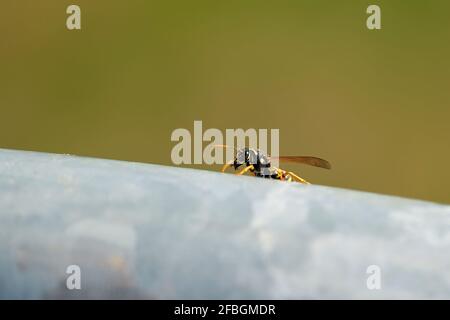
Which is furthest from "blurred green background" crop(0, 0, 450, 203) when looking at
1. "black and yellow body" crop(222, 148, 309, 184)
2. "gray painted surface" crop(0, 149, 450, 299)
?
"gray painted surface" crop(0, 149, 450, 299)

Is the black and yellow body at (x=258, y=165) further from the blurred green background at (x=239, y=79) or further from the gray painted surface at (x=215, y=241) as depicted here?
the blurred green background at (x=239, y=79)

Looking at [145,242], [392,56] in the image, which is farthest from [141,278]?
[392,56]

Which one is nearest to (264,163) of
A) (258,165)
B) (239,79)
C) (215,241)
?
(258,165)

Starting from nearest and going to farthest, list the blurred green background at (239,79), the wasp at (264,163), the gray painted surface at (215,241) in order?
the gray painted surface at (215,241), the wasp at (264,163), the blurred green background at (239,79)

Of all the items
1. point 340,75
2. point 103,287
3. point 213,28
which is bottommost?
point 103,287

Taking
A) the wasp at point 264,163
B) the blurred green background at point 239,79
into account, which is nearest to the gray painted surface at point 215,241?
the wasp at point 264,163

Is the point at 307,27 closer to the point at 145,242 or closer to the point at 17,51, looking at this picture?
the point at 17,51

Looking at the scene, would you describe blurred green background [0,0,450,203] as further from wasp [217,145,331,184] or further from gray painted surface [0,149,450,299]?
gray painted surface [0,149,450,299]
